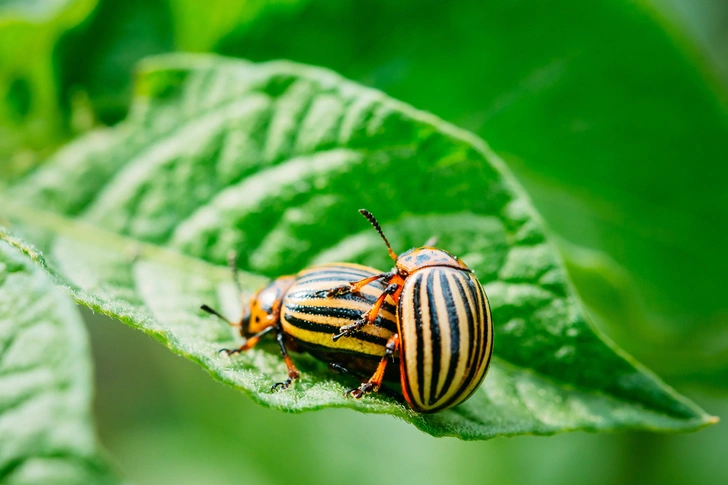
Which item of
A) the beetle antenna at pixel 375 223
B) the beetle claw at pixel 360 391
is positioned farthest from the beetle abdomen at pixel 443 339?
the beetle antenna at pixel 375 223

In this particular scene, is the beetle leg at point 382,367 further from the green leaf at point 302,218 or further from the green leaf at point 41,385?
the green leaf at point 41,385

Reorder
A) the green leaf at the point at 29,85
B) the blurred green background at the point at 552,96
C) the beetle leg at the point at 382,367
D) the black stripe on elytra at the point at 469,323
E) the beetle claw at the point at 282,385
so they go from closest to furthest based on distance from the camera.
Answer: the beetle claw at the point at 282,385
the black stripe on elytra at the point at 469,323
the beetle leg at the point at 382,367
the green leaf at the point at 29,85
the blurred green background at the point at 552,96

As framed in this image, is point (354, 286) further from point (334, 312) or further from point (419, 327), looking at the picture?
point (419, 327)

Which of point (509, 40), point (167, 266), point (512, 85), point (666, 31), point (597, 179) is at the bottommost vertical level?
point (167, 266)

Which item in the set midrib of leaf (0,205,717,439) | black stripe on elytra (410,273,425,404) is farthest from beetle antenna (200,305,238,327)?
black stripe on elytra (410,273,425,404)

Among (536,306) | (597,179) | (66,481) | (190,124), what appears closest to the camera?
(66,481)

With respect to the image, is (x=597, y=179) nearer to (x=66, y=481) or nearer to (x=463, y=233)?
(x=463, y=233)

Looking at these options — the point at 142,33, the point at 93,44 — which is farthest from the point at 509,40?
the point at 93,44

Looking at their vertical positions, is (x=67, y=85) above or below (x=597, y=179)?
below
